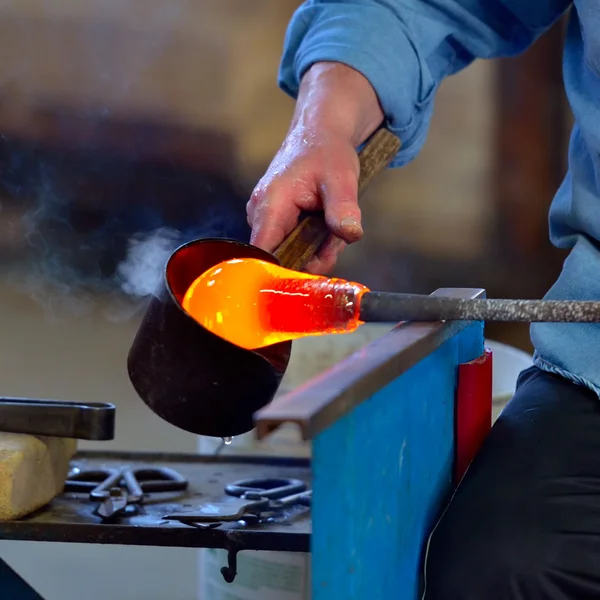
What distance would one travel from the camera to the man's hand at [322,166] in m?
0.88

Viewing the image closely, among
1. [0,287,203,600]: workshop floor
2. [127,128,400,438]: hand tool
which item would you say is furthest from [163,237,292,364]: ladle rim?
[0,287,203,600]: workshop floor

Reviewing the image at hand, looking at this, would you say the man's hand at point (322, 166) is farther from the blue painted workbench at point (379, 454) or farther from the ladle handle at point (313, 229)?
the blue painted workbench at point (379, 454)

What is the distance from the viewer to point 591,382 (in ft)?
2.56

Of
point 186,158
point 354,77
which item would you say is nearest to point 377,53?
point 354,77

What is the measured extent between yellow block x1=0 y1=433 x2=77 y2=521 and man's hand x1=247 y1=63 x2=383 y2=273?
312 millimetres

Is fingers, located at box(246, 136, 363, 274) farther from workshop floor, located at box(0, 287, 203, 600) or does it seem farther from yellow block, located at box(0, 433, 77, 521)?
workshop floor, located at box(0, 287, 203, 600)

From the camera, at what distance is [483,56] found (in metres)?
1.10

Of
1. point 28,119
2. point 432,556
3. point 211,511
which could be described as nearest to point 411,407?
point 432,556

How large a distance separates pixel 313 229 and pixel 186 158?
1842mm

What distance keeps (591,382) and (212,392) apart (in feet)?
1.07

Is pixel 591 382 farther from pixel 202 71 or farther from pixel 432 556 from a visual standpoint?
pixel 202 71

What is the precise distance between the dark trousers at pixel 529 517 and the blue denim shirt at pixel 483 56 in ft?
0.24

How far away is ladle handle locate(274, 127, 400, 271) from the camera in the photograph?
0.89m

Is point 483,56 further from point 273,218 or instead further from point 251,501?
point 251,501
